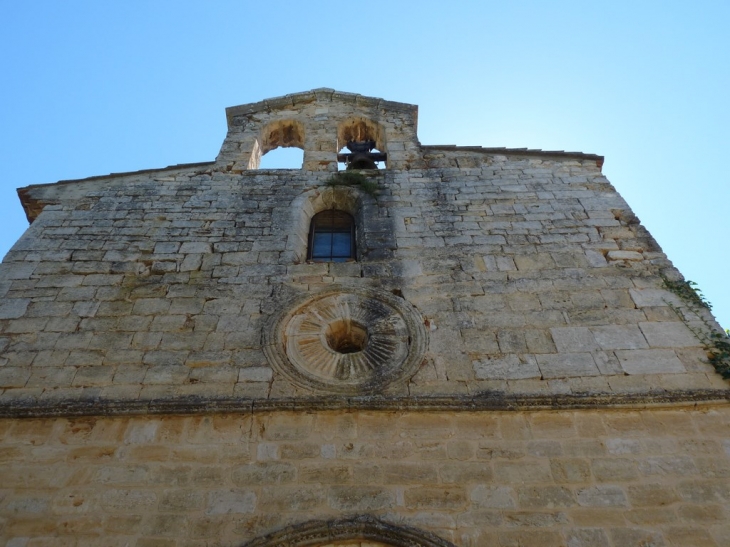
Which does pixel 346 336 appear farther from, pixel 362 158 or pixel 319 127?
pixel 319 127

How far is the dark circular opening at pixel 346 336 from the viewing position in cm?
505

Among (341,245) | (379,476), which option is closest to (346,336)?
(379,476)

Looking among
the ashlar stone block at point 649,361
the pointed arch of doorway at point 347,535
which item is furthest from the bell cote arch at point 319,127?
the pointed arch of doorway at point 347,535

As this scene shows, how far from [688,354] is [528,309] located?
124 centimetres

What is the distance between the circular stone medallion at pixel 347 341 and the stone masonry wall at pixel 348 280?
125mm

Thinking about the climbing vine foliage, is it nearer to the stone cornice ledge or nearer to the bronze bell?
the stone cornice ledge

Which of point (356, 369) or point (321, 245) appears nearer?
point (356, 369)

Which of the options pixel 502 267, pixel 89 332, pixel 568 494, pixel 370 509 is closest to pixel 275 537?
pixel 370 509

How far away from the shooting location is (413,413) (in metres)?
4.17

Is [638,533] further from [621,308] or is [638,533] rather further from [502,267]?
[502,267]

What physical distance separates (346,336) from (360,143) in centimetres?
395

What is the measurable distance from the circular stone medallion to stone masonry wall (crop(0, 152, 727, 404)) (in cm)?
12

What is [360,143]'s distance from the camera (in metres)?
8.30

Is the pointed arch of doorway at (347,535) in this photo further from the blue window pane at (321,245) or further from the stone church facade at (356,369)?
the blue window pane at (321,245)
